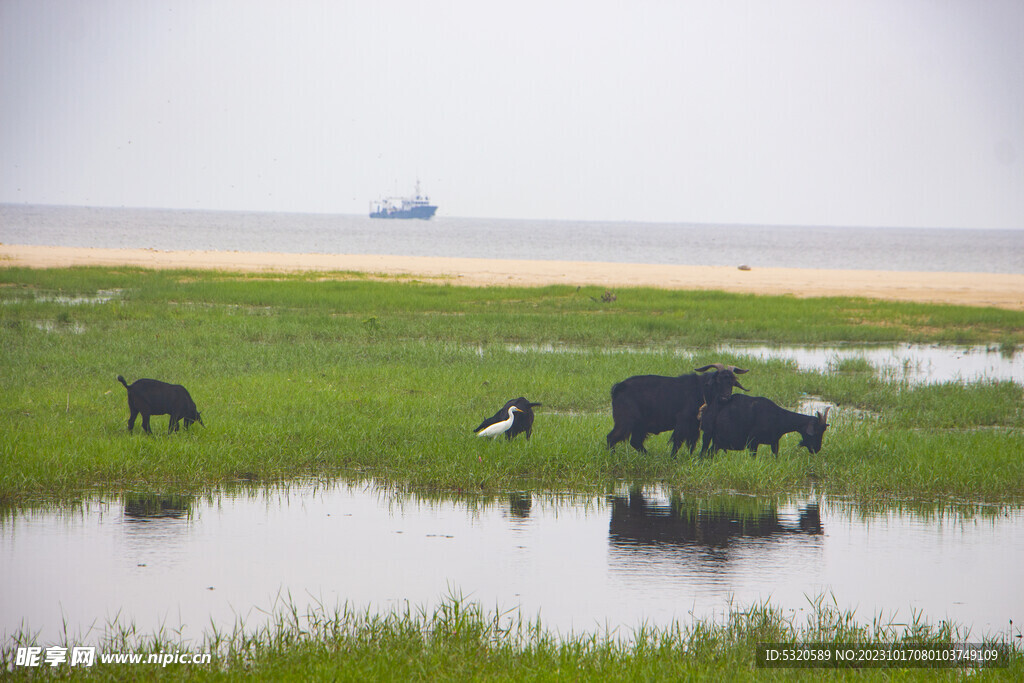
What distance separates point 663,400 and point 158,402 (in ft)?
17.5

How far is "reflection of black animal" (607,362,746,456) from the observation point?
869cm

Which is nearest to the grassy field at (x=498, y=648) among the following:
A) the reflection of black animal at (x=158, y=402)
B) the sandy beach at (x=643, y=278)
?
the reflection of black animal at (x=158, y=402)

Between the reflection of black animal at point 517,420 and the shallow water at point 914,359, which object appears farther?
the shallow water at point 914,359

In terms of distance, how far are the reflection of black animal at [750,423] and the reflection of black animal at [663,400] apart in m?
0.18

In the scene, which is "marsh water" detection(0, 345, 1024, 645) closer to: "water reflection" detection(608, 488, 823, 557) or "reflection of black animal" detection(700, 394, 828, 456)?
A: "water reflection" detection(608, 488, 823, 557)

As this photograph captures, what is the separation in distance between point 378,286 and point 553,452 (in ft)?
69.5

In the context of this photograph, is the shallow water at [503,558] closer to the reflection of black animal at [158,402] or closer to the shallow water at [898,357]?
the reflection of black animal at [158,402]

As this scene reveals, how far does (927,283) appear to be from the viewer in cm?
4328

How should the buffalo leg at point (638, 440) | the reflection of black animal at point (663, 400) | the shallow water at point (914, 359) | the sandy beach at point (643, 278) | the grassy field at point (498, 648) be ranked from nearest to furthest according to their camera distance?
the grassy field at point (498, 648) < the reflection of black animal at point (663, 400) < the buffalo leg at point (638, 440) < the shallow water at point (914, 359) < the sandy beach at point (643, 278)

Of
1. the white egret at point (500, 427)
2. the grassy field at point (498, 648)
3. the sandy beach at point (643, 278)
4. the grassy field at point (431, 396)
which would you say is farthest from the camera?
the sandy beach at point (643, 278)

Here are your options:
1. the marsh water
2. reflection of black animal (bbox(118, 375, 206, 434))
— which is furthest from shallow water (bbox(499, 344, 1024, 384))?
reflection of black animal (bbox(118, 375, 206, 434))

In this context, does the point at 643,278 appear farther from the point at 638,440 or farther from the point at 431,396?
the point at 638,440

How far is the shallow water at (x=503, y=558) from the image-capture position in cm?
568

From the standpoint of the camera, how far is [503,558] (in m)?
6.55
